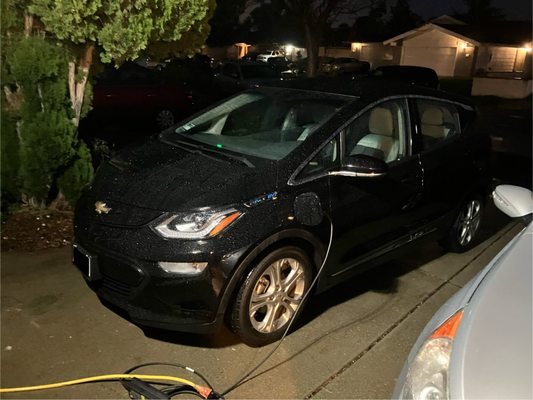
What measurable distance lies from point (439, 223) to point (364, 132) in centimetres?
124

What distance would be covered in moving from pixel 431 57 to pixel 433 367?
1324 inches

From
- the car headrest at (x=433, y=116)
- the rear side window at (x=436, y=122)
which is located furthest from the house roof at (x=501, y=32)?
the car headrest at (x=433, y=116)

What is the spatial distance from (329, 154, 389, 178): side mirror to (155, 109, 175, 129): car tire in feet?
21.9

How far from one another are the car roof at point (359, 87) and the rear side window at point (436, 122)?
8 centimetres

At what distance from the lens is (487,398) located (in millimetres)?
1582

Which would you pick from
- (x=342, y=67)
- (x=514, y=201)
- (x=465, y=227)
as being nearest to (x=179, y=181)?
(x=514, y=201)

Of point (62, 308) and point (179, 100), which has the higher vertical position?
point (179, 100)

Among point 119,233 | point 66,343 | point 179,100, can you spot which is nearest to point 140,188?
point 119,233

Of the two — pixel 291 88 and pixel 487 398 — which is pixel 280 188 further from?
pixel 487 398

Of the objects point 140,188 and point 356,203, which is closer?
point 140,188

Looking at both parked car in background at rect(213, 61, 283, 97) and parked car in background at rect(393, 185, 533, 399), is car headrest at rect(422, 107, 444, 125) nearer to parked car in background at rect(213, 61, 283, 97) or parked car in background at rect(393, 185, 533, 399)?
parked car in background at rect(393, 185, 533, 399)

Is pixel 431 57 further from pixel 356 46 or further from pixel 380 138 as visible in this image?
pixel 380 138

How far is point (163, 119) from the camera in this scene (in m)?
9.30

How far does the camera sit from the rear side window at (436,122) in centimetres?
388
